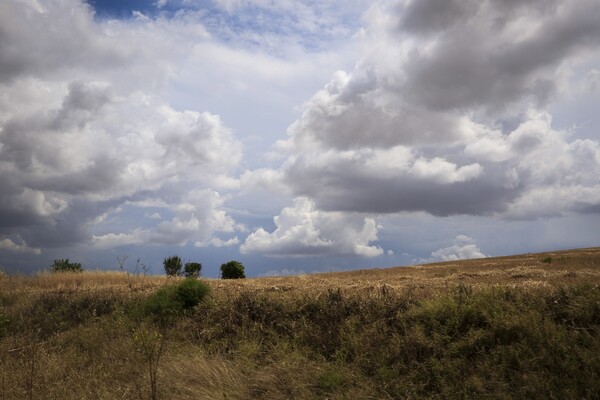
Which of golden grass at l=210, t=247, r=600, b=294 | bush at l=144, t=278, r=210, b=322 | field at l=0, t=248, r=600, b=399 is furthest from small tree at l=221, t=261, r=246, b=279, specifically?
field at l=0, t=248, r=600, b=399

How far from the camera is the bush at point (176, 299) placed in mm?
14211

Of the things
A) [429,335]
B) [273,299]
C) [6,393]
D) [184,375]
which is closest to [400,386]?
[429,335]

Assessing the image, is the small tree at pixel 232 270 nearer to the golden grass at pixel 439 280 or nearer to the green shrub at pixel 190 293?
the golden grass at pixel 439 280

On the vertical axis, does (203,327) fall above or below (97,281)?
below

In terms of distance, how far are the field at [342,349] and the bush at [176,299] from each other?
0.34 metres

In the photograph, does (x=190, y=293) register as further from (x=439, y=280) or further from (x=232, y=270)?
(x=232, y=270)

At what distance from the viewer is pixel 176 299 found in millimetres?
14734

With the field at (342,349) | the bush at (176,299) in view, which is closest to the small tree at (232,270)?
the bush at (176,299)

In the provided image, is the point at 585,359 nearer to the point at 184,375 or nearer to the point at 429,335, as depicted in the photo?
the point at 429,335

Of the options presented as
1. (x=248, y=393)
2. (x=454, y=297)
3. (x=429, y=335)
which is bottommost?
(x=248, y=393)

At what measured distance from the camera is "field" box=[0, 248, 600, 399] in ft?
25.8

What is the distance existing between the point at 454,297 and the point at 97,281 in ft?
61.0

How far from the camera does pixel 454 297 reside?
10.5 meters

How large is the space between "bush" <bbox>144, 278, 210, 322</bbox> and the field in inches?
13.3
